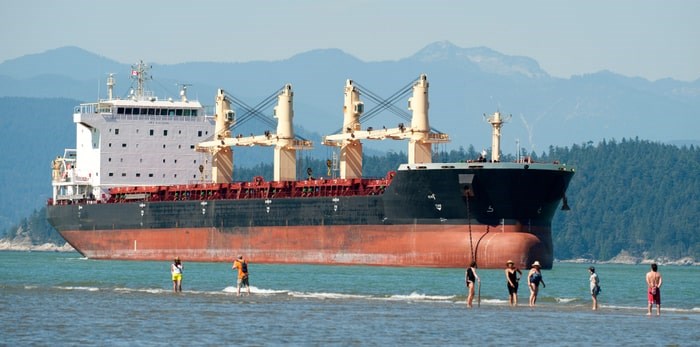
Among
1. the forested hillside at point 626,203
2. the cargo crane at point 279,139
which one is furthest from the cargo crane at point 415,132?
the forested hillside at point 626,203

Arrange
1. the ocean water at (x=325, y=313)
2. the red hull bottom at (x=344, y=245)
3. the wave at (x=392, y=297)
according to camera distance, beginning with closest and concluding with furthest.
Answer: the ocean water at (x=325, y=313), the wave at (x=392, y=297), the red hull bottom at (x=344, y=245)

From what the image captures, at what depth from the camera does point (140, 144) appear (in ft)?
263

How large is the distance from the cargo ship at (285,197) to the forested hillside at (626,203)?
253ft

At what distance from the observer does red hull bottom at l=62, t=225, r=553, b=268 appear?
2322 inches

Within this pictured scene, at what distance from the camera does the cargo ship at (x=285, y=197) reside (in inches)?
2328

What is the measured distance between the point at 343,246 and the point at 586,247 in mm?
103524

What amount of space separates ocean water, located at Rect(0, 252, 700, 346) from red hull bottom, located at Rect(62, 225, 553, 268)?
191 inches

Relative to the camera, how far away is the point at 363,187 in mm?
64312

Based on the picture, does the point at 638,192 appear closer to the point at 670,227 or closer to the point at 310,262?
the point at 670,227

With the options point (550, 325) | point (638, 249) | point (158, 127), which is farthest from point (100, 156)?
point (638, 249)

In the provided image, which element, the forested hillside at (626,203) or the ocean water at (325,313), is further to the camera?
the forested hillside at (626,203)

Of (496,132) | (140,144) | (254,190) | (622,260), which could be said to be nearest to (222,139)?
(140,144)

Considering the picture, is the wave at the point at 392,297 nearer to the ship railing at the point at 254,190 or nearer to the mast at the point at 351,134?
the ship railing at the point at 254,190

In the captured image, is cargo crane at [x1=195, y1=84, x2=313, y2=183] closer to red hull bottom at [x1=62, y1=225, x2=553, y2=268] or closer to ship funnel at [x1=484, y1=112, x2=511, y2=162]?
red hull bottom at [x1=62, y1=225, x2=553, y2=268]
